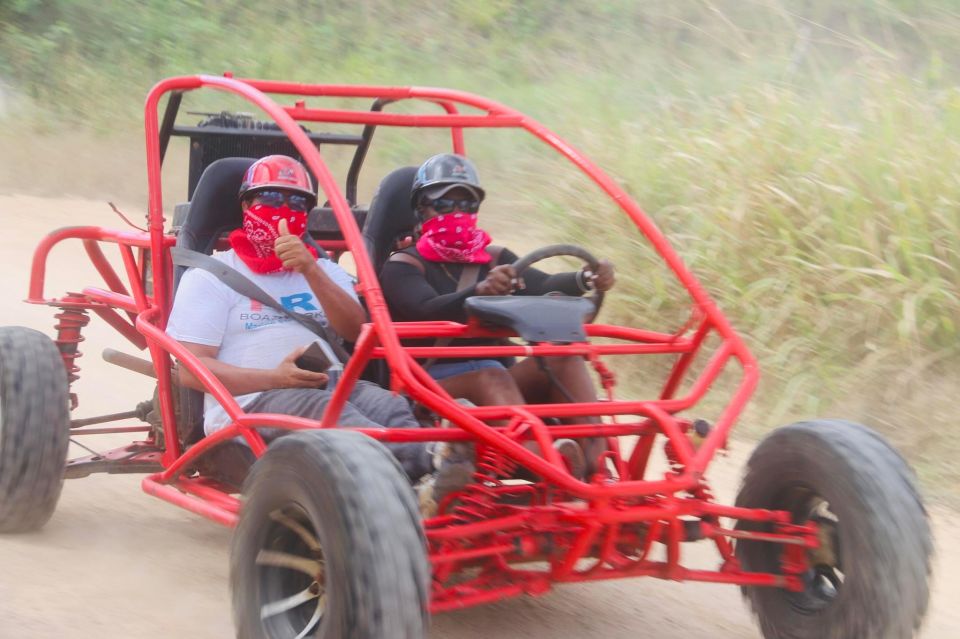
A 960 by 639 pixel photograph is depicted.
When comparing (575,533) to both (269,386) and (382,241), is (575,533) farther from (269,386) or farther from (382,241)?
(382,241)

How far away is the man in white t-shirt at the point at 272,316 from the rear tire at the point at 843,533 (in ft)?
3.71

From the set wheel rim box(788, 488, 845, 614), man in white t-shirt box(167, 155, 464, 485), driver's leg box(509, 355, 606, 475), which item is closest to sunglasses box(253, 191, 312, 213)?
man in white t-shirt box(167, 155, 464, 485)

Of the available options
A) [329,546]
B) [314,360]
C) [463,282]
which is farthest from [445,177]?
[329,546]

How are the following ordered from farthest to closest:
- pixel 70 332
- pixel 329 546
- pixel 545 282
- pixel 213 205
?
pixel 70 332
pixel 213 205
pixel 545 282
pixel 329 546

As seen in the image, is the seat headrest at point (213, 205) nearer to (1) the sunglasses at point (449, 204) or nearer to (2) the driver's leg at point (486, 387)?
(1) the sunglasses at point (449, 204)

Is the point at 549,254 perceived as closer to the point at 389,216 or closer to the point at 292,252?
the point at 292,252

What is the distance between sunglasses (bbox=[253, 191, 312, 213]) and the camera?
4.36 metres

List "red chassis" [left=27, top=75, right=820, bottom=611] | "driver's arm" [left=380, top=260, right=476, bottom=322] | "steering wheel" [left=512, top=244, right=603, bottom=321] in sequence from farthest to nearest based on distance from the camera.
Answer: "driver's arm" [left=380, top=260, right=476, bottom=322] → "steering wheel" [left=512, top=244, right=603, bottom=321] → "red chassis" [left=27, top=75, right=820, bottom=611]

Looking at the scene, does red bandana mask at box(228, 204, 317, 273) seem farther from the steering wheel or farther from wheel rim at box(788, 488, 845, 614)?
wheel rim at box(788, 488, 845, 614)

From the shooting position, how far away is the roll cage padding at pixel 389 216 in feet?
15.7

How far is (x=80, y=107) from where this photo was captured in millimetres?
14531

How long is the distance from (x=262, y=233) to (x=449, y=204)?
2.09ft

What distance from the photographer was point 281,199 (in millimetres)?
4371

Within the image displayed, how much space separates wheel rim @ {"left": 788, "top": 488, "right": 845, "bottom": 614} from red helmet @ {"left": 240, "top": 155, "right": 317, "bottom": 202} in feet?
6.17
